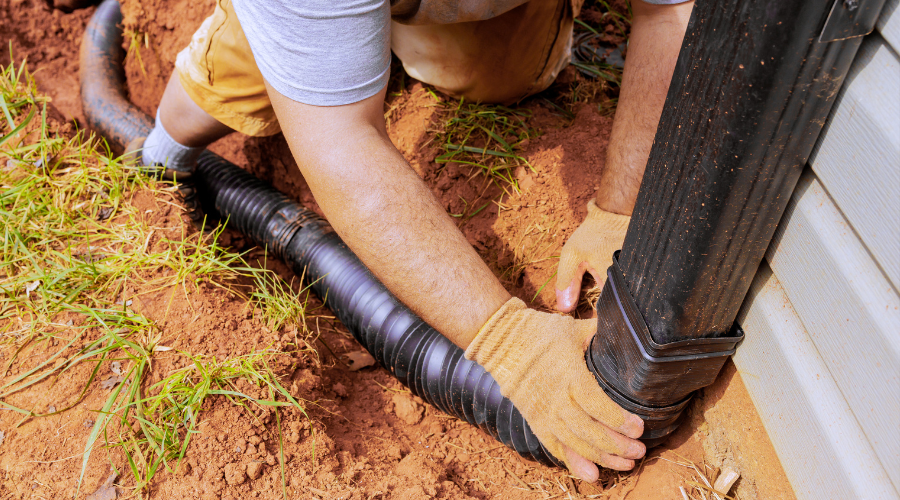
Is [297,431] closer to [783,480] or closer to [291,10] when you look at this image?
[291,10]

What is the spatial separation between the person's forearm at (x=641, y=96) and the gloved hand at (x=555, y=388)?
624 millimetres

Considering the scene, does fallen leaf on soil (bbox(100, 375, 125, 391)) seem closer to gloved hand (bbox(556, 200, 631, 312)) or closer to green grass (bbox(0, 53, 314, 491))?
green grass (bbox(0, 53, 314, 491))

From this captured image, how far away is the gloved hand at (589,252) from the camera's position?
6.03 ft

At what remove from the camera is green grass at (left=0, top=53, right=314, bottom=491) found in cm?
163

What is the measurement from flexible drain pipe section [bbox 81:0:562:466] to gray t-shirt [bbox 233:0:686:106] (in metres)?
0.87

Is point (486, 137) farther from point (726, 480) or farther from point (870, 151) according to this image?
point (870, 151)

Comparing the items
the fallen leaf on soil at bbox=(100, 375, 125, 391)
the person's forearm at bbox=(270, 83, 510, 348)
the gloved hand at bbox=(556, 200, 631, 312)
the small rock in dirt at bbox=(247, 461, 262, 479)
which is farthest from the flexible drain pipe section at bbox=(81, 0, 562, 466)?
the fallen leaf on soil at bbox=(100, 375, 125, 391)

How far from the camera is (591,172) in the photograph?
224cm

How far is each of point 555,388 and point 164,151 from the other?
2.17 m

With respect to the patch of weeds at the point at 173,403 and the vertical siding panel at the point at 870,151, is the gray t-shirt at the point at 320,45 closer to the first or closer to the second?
the patch of weeds at the point at 173,403

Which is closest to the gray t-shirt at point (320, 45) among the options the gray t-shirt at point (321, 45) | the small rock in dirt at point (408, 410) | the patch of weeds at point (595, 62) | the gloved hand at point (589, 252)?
the gray t-shirt at point (321, 45)

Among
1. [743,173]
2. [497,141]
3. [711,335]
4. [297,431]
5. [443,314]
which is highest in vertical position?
[743,173]

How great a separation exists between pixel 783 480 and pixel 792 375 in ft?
1.11

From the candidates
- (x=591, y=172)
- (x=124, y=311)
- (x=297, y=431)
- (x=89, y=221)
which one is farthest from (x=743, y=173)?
(x=89, y=221)
